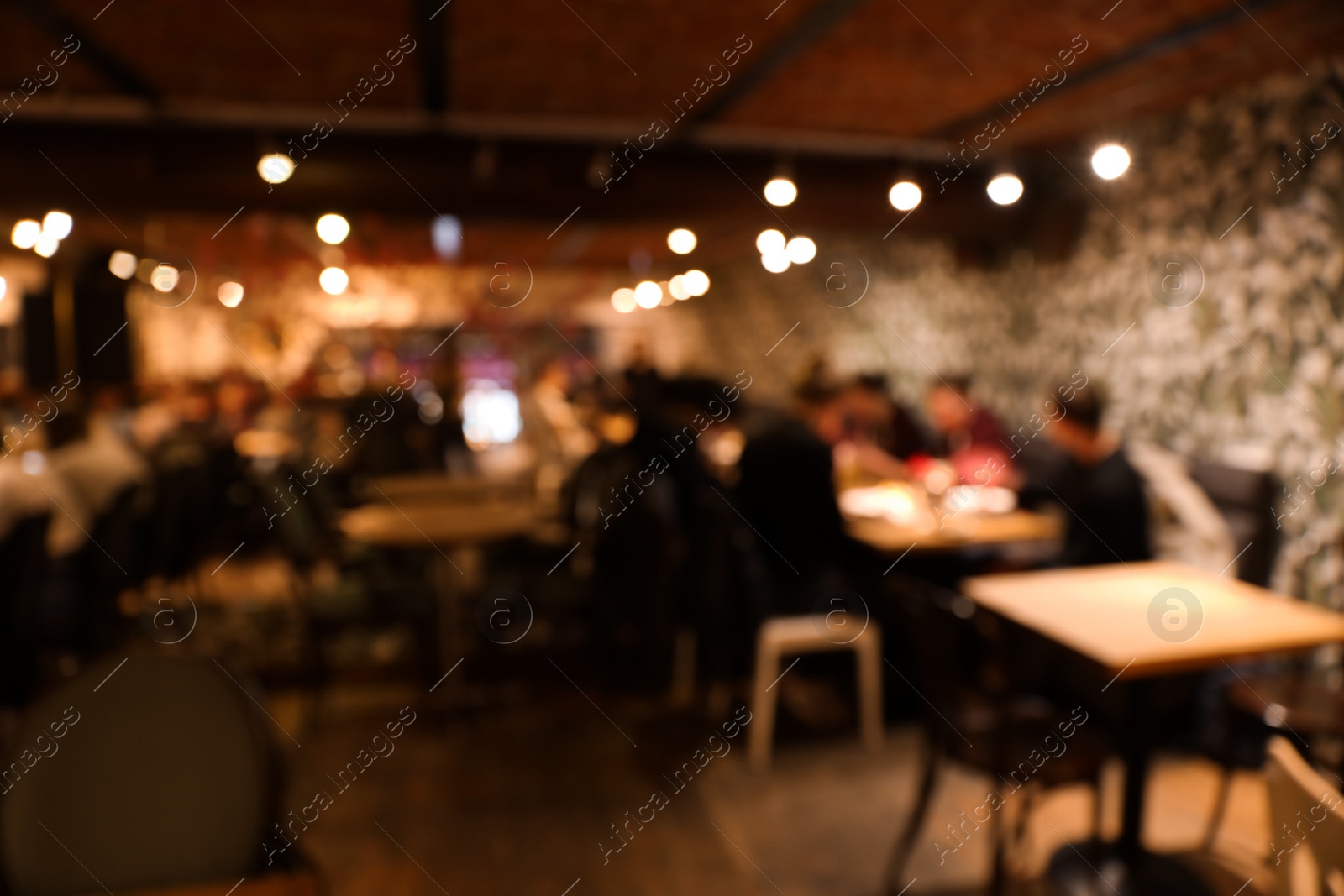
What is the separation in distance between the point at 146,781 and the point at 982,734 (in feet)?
6.55

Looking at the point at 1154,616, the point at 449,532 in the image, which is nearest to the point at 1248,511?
the point at 1154,616

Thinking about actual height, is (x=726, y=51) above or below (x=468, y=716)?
above

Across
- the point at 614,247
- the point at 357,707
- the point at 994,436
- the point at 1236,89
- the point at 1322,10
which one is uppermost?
the point at 614,247

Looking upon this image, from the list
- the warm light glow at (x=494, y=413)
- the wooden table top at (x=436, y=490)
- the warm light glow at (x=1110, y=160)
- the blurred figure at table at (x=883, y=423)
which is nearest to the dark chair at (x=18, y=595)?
the wooden table top at (x=436, y=490)

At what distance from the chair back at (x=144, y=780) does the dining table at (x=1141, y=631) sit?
182cm

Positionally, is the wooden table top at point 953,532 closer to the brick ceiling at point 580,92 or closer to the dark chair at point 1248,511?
the dark chair at point 1248,511

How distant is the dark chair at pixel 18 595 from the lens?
303 centimetres

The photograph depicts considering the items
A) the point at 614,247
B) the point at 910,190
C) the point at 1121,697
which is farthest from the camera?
the point at 614,247

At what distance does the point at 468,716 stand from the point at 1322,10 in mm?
4234

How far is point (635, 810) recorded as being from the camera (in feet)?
9.68

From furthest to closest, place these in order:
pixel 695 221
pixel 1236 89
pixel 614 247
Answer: pixel 614 247 → pixel 695 221 → pixel 1236 89

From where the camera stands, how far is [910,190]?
344cm

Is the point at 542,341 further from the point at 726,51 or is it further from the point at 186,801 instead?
the point at 186,801

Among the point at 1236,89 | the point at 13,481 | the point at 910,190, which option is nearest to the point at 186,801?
the point at 13,481
